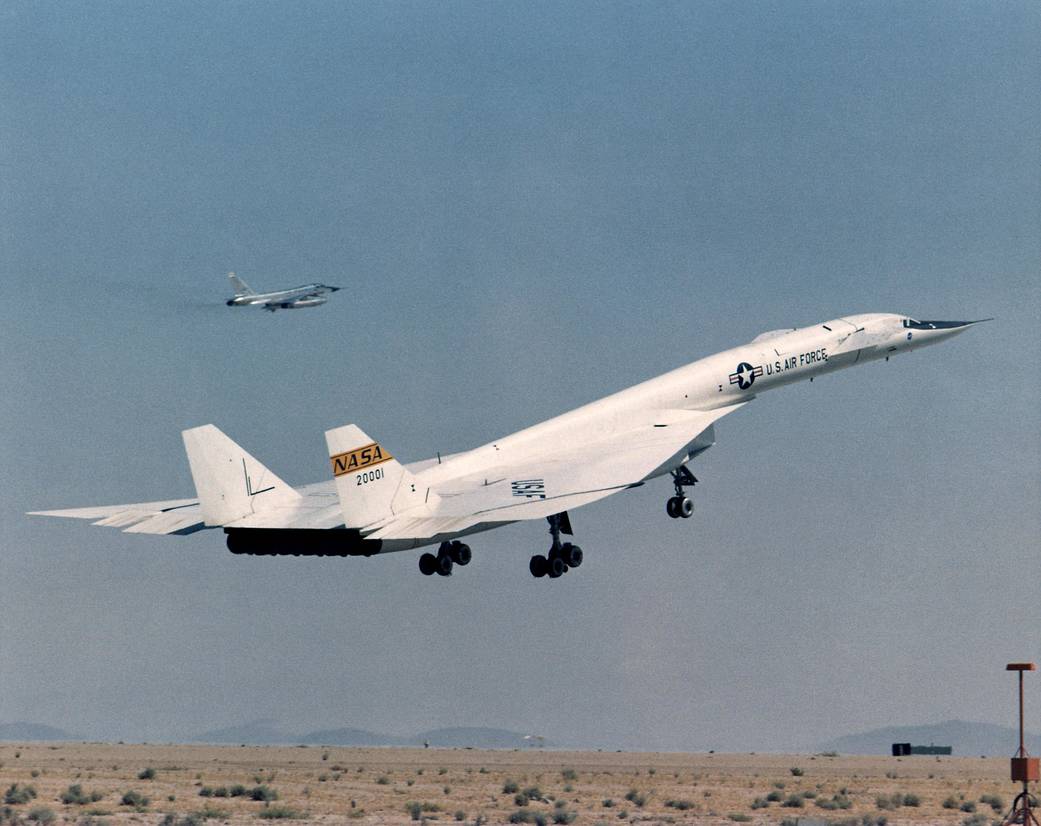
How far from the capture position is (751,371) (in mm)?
51656

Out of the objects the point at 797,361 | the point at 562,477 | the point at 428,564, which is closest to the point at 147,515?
the point at 428,564

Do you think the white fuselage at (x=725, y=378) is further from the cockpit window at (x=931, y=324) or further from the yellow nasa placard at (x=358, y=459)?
the yellow nasa placard at (x=358, y=459)

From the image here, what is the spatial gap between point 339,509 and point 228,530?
2.84 m

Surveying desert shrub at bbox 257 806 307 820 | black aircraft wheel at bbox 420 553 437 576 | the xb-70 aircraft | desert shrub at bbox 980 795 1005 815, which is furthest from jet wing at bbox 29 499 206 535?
desert shrub at bbox 980 795 1005 815

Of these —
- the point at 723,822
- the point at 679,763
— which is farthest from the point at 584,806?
the point at 679,763

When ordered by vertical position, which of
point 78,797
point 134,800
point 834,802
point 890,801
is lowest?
point 890,801

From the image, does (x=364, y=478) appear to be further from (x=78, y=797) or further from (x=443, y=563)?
(x=78, y=797)

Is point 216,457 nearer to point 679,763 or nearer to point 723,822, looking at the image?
point 723,822

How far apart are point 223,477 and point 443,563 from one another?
575 cm

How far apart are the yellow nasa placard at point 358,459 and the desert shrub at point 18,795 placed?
18600 millimetres

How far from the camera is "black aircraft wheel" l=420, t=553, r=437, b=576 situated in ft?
143

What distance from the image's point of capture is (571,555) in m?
44.9

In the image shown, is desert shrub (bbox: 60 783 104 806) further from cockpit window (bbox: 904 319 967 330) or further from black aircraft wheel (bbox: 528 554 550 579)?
cockpit window (bbox: 904 319 967 330)

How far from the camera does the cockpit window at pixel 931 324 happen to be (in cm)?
5653
